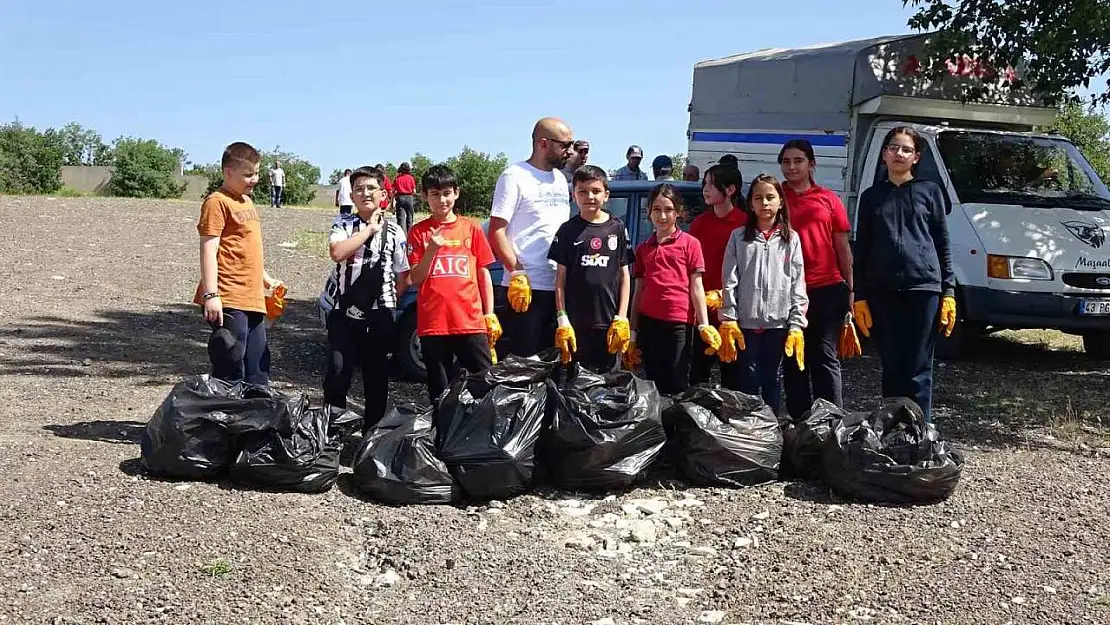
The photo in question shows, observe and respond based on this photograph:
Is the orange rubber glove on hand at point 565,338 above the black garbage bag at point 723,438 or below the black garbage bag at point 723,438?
above

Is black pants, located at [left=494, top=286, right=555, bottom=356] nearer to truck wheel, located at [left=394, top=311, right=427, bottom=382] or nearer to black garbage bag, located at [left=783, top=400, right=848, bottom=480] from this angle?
black garbage bag, located at [left=783, top=400, right=848, bottom=480]

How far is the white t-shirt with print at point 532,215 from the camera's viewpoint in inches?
215

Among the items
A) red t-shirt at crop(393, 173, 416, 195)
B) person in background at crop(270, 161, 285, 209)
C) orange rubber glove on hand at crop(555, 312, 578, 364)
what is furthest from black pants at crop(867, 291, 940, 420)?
person in background at crop(270, 161, 285, 209)

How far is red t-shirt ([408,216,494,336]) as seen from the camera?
5305mm

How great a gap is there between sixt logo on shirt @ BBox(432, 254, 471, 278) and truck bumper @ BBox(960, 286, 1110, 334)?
4622 millimetres

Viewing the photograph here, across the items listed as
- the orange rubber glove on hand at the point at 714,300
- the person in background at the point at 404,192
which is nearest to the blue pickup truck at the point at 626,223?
the orange rubber glove on hand at the point at 714,300

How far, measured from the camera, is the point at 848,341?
573 cm

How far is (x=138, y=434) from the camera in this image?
585cm

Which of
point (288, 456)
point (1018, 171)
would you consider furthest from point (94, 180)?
point (288, 456)

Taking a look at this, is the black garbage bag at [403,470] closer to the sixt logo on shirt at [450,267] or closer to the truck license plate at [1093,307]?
the sixt logo on shirt at [450,267]

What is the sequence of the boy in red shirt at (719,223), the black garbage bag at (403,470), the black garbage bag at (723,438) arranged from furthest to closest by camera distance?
the boy in red shirt at (719,223)
the black garbage bag at (723,438)
the black garbage bag at (403,470)

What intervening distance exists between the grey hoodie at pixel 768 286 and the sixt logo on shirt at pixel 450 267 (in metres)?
1.35

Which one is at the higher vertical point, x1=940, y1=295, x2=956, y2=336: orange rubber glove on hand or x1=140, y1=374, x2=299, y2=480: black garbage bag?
x1=940, y1=295, x2=956, y2=336: orange rubber glove on hand

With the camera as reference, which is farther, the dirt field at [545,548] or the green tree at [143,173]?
the green tree at [143,173]
